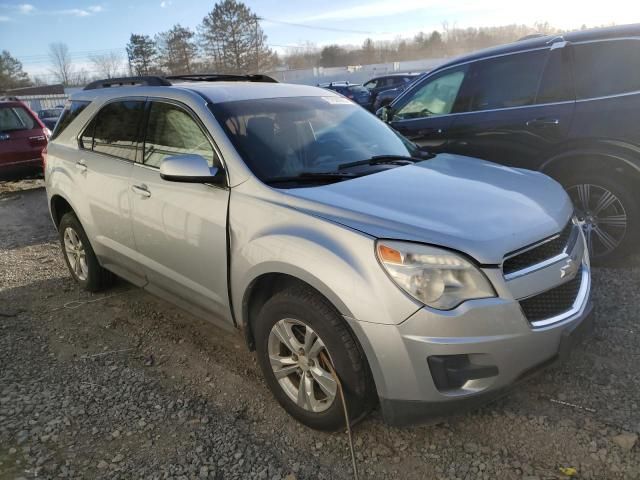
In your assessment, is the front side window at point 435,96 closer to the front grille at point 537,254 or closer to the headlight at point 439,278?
the front grille at point 537,254

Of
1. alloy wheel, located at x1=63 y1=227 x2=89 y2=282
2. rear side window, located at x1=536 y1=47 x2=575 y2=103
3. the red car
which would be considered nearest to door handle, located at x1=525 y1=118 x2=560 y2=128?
rear side window, located at x1=536 y1=47 x2=575 y2=103

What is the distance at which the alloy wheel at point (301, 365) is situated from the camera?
8.21 feet

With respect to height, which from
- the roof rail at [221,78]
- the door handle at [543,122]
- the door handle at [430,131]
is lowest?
the door handle at [430,131]

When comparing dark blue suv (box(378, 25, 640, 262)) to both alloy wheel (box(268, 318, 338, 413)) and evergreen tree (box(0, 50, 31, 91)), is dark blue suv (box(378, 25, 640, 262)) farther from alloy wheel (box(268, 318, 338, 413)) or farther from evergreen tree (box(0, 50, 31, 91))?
evergreen tree (box(0, 50, 31, 91))

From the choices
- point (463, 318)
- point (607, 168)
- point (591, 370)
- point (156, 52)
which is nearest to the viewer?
point (463, 318)

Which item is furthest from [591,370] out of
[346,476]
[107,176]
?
[107,176]

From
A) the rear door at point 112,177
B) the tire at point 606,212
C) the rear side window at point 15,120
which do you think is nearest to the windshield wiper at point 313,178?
the rear door at point 112,177

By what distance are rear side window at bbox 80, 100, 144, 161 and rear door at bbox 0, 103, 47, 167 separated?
6.38 m

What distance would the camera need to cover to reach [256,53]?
6303 centimetres

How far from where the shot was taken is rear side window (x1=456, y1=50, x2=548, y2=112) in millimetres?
4652

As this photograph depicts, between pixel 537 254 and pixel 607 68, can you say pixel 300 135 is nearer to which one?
pixel 537 254

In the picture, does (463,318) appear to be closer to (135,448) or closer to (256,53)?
(135,448)

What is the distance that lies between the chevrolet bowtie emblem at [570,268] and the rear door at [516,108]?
2.27m

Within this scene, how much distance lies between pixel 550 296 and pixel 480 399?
0.60 meters
